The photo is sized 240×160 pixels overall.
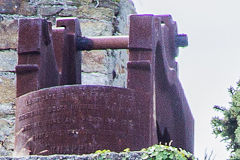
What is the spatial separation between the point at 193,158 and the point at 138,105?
405mm

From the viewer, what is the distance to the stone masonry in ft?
24.7

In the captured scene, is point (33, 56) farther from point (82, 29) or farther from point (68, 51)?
point (82, 29)

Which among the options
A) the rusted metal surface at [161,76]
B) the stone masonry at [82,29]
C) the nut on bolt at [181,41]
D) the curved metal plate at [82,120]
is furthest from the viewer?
the stone masonry at [82,29]

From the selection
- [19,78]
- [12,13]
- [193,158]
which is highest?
[12,13]

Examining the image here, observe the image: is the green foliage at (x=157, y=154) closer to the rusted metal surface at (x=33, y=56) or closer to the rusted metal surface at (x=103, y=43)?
the rusted metal surface at (x=33, y=56)

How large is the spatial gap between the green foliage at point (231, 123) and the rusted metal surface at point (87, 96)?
136 centimetres

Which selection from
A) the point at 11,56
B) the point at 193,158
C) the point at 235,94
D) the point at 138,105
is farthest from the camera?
the point at 11,56

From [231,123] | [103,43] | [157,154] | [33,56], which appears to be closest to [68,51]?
[103,43]

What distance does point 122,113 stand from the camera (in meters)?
4.89

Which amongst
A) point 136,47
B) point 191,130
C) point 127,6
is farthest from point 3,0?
point 136,47

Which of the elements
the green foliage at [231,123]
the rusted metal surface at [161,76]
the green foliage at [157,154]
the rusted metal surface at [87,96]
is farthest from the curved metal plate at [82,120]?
the green foliage at [231,123]

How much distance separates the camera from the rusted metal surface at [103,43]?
5.43 meters

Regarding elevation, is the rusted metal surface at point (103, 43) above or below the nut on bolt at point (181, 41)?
below

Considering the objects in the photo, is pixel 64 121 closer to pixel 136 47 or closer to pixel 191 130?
pixel 136 47
